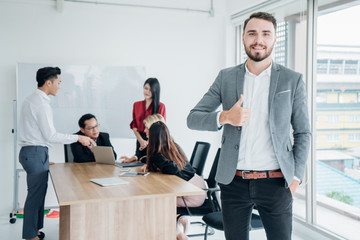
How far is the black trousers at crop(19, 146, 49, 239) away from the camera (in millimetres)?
3629

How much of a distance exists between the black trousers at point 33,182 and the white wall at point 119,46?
1362 mm

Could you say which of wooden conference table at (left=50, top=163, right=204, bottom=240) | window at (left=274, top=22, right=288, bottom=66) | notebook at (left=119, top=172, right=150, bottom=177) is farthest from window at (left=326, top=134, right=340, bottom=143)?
notebook at (left=119, top=172, right=150, bottom=177)

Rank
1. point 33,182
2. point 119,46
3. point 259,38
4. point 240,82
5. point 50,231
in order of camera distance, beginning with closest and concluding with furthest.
Result: point 259,38, point 240,82, point 33,182, point 50,231, point 119,46

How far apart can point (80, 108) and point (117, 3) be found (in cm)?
156

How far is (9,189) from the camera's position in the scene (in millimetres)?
4875

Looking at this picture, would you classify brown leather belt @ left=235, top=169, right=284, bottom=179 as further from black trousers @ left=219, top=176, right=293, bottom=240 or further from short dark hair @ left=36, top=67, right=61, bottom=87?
short dark hair @ left=36, top=67, right=61, bottom=87

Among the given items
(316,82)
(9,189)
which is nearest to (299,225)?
(316,82)

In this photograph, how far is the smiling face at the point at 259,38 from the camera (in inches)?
68.5

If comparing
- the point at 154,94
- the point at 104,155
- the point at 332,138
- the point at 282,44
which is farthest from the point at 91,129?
the point at 332,138

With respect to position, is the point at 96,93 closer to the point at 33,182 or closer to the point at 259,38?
the point at 33,182

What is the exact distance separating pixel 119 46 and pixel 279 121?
3887 mm

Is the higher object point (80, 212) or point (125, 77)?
point (125, 77)

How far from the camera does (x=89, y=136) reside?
4184 millimetres

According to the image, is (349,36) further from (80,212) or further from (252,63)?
(80,212)
